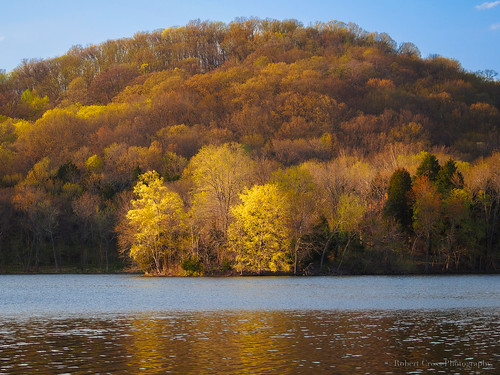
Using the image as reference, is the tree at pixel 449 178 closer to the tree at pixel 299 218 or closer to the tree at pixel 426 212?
the tree at pixel 426 212

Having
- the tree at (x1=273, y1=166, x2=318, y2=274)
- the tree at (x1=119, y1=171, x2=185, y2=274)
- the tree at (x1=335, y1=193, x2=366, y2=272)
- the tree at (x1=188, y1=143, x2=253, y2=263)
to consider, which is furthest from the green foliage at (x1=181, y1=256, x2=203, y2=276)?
the tree at (x1=335, y1=193, x2=366, y2=272)

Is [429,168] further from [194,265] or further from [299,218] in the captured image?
[194,265]

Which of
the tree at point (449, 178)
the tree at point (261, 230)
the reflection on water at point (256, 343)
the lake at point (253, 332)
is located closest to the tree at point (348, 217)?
the tree at point (261, 230)

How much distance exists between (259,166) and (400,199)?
17846 mm

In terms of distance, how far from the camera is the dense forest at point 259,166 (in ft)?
248

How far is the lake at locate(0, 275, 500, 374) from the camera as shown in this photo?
21.6 metres

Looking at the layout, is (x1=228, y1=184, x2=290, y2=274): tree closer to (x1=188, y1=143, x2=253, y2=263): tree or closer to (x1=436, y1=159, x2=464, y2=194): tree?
(x1=188, y1=143, x2=253, y2=263): tree

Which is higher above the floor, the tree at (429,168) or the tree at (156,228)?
the tree at (429,168)

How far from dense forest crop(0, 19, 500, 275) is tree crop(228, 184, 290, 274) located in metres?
0.19

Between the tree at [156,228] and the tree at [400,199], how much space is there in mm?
24695

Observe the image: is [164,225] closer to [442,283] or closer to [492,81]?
[442,283]

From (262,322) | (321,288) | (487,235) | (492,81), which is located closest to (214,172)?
(321,288)

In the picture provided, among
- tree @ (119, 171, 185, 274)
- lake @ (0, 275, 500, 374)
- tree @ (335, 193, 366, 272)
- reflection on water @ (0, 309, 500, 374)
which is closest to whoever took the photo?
reflection on water @ (0, 309, 500, 374)

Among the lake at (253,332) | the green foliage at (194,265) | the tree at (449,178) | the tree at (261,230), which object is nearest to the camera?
the lake at (253,332)
